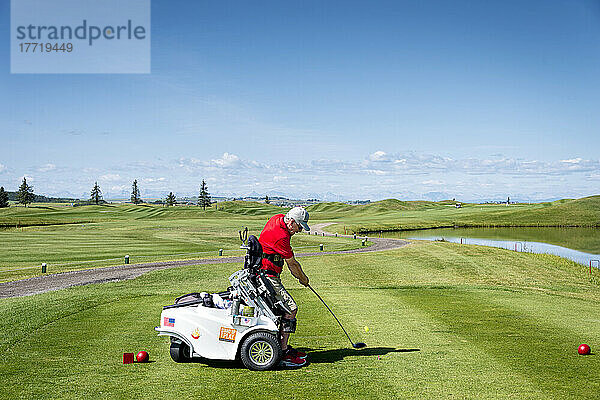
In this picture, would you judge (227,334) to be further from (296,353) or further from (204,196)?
(204,196)

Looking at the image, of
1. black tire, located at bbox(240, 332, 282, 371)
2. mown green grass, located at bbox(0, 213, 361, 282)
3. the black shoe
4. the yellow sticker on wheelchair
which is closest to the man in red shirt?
the black shoe

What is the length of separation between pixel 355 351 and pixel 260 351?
2.14 meters

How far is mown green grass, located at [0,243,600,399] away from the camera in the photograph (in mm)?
7520

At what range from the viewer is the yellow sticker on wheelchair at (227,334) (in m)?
8.51

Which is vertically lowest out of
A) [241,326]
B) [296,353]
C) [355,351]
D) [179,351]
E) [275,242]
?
[355,351]

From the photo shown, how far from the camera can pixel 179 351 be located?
28.9 feet

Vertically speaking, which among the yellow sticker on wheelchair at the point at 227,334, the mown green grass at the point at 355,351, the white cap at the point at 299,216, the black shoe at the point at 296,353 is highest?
the white cap at the point at 299,216

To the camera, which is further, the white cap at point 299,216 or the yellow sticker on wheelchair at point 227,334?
the white cap at point 299,216

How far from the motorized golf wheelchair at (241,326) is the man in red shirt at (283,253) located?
16cm

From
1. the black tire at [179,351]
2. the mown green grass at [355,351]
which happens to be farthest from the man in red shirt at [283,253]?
the black tire at [179,351]

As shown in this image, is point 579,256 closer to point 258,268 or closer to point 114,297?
point 114,297

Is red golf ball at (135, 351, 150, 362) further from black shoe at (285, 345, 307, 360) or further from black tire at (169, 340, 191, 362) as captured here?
black shoe at (285, 345, 307, 360)

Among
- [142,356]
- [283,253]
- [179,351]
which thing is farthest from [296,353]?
[142,356]

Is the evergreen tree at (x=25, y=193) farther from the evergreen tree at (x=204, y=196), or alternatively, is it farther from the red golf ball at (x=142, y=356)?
the red golf ball at (x=142, y=356)
